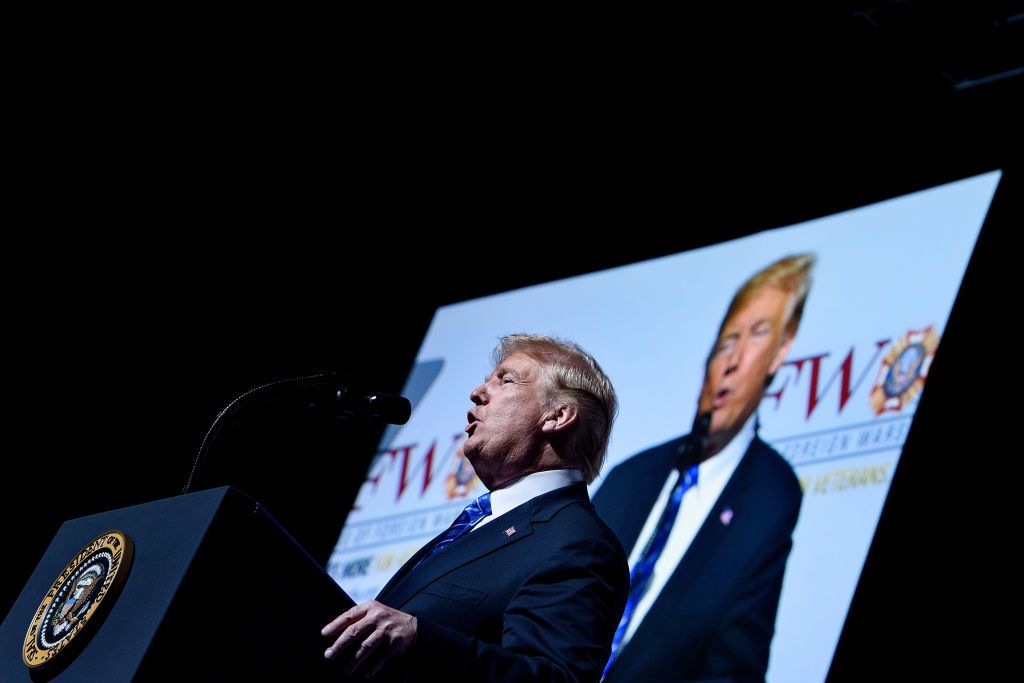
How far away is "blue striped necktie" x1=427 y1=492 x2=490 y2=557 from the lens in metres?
2.01

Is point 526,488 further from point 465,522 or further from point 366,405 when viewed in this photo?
point 366,405

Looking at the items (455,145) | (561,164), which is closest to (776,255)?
(561,164)

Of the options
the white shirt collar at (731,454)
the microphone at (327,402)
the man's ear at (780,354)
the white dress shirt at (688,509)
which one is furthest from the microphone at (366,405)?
the man's ear at (780,354)

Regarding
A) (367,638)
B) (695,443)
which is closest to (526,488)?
(367,638)

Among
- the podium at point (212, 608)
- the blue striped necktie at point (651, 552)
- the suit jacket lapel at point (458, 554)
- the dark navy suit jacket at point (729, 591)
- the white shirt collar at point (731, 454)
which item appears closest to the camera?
the podium at point (212, 608)

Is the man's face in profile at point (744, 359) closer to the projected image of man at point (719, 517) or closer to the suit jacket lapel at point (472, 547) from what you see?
the projected image of man at point (719, 517)

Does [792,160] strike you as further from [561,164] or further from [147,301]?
[147,301]

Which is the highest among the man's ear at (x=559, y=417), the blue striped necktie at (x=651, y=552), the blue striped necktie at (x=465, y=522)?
the man's ear at (x=559, y=417)

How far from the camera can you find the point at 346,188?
506 cm

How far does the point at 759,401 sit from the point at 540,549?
1.72 m

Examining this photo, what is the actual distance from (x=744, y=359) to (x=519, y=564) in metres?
1.86

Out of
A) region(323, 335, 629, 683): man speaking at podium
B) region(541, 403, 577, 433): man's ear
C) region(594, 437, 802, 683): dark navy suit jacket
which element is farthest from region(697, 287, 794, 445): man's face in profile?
region(541, 403, 577, 433): man's ear

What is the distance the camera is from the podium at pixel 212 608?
4.65 ft

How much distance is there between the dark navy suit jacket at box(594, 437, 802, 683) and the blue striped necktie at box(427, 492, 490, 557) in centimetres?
116
